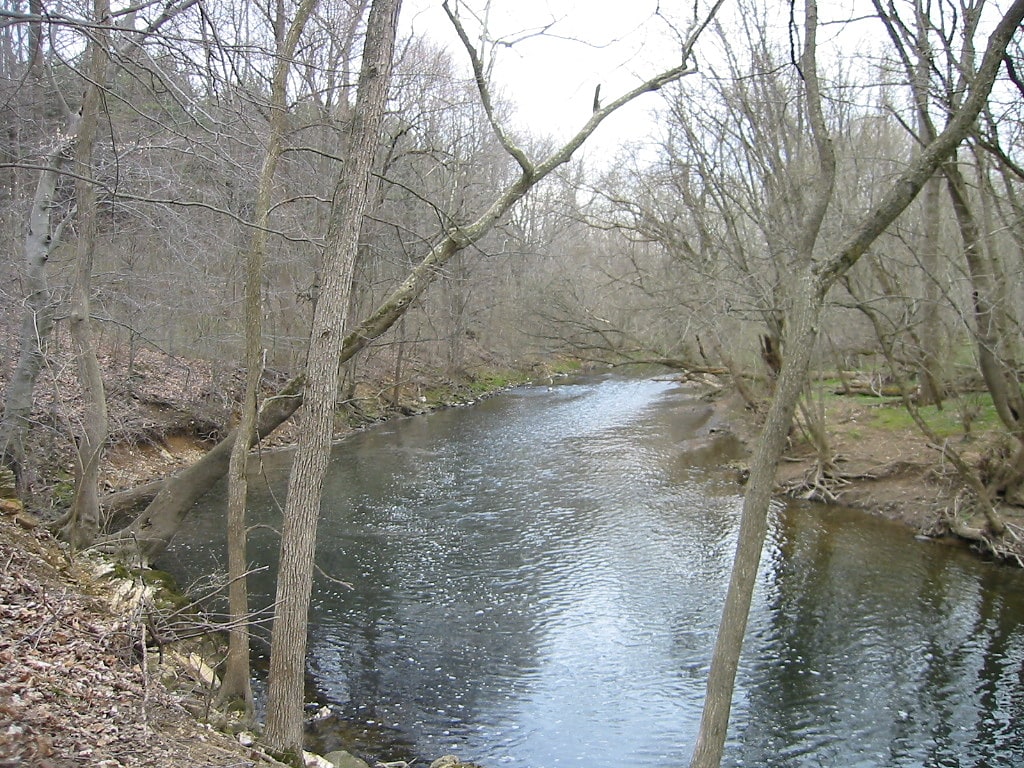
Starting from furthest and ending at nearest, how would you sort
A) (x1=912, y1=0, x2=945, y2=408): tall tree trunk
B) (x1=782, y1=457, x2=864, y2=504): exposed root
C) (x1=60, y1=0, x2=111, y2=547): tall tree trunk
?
(x1=782, y1=457, x2=864, y2=504): exposed root → (x1=912, y1=0, x2=945, y2=408): tall tree trunk → (x1=60, y1=0, x2=111, y2=547): tall tree trunk

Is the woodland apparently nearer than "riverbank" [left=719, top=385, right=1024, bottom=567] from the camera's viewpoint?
Yes

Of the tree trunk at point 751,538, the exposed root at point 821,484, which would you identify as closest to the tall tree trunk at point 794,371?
the tree trunk at point 751,538

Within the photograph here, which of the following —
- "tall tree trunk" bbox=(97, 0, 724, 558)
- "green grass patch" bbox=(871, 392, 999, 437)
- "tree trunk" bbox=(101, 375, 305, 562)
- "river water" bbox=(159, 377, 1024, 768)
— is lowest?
"river water" bbox=(159, 377, 1024, 768)

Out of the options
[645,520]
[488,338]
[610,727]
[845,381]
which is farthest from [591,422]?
[610,727]

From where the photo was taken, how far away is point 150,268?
14070 millimetres

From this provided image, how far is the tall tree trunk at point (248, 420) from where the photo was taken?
6309 millimetres

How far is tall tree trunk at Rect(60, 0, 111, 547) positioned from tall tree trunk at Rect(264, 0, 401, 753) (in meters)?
3.52

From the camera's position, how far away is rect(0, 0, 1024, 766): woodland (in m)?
5.59

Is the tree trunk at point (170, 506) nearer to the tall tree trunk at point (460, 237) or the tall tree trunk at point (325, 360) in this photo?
the tall tree trunk at point (460, 237)

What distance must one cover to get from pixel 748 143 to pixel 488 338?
1783 centimetres

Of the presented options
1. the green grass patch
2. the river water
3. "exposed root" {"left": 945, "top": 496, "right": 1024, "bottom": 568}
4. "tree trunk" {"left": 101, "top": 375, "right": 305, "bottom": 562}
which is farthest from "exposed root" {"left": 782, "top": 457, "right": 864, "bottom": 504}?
"tree trunk" {"left": 101, "top": 375, "right": 305, "bottom": 562}

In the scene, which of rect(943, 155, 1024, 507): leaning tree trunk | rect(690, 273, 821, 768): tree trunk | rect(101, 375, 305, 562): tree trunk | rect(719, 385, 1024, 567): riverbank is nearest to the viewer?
rect(690, 273, 821, 768): tree trunk

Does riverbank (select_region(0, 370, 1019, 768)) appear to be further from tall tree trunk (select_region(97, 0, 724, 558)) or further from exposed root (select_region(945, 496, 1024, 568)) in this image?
exposed root (select_region(945, 496, 1024, 568))

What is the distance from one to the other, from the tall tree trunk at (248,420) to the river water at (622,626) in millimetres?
1138
